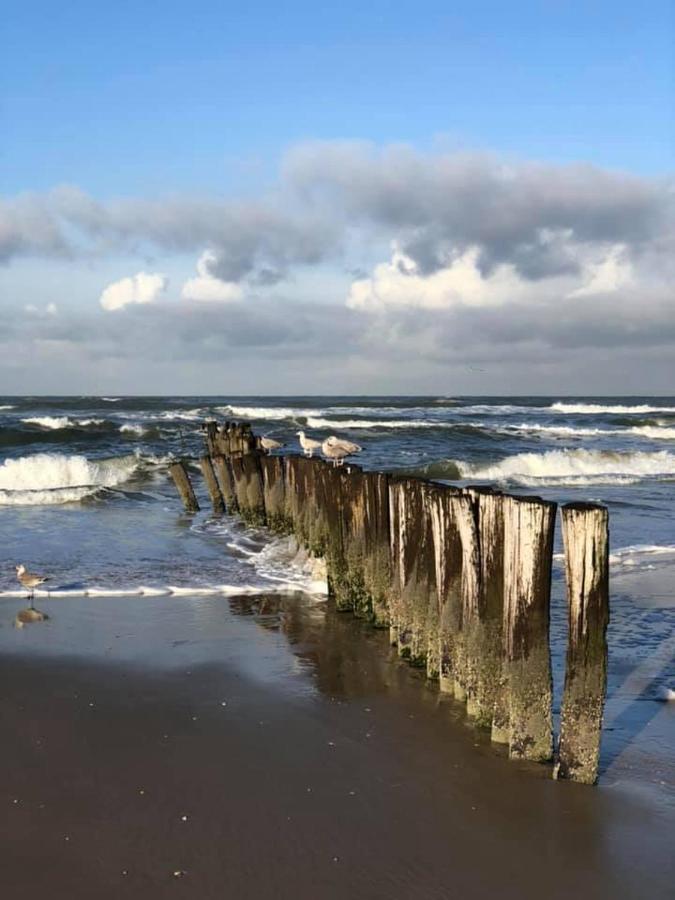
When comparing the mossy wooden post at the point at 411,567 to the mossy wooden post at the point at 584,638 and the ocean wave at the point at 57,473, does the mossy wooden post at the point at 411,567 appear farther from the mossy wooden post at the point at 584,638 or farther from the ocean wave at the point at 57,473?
the ocean wave at the point at 57,473

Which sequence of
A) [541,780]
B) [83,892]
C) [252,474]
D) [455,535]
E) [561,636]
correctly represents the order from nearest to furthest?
[83,892]
[541,780]
[455,535]
[561,636]
[252,474]

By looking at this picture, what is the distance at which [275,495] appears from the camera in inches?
523

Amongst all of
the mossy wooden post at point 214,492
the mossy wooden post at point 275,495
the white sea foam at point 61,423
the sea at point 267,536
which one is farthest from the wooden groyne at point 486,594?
the white sea foam at point 61,423

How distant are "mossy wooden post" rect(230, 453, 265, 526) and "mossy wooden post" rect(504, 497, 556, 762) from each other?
9.43 m

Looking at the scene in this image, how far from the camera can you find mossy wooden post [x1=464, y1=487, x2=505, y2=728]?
531 cm

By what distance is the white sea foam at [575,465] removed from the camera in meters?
26.0

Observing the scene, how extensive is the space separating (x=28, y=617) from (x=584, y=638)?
5.31m

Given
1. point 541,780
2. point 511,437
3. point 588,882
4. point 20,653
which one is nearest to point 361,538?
point 20,653

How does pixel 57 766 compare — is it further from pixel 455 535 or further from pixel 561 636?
pixel 561 636

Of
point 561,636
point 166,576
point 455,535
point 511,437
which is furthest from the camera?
point 511,437

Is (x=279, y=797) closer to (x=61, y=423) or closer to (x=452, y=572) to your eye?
(x=452, y=572)

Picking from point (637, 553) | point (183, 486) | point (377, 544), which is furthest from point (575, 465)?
point (377, 544)

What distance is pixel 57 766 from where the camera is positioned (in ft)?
15.8

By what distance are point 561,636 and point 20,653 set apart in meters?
4.25
